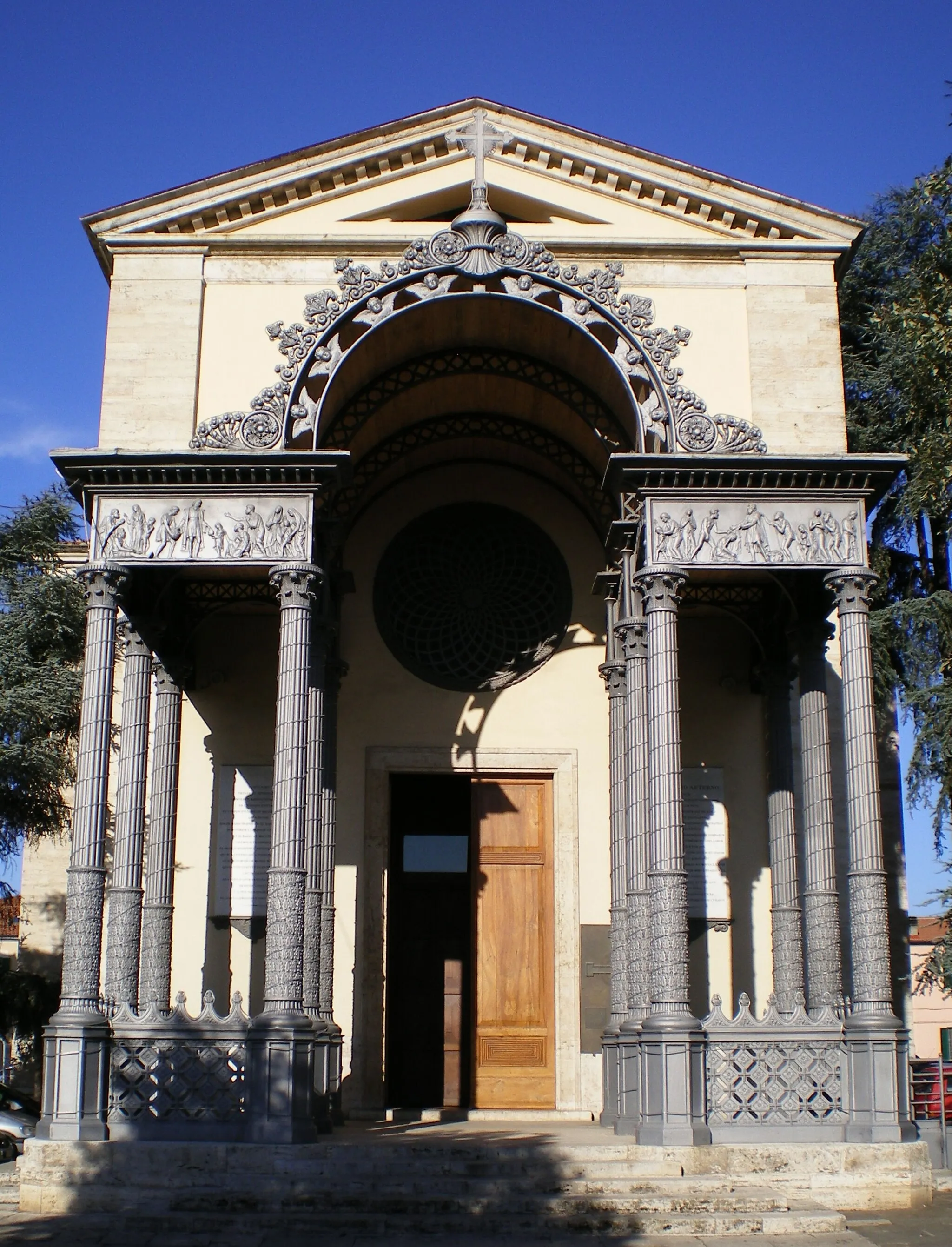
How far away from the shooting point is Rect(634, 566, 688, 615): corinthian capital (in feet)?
45.2

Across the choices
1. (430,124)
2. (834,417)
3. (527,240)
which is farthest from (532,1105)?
(430,124)

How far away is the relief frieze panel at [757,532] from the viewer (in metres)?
13.9

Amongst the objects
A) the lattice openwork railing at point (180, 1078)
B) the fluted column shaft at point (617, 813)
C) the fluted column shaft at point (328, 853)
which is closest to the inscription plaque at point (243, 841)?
the fluted column shaft at point (328, 853)

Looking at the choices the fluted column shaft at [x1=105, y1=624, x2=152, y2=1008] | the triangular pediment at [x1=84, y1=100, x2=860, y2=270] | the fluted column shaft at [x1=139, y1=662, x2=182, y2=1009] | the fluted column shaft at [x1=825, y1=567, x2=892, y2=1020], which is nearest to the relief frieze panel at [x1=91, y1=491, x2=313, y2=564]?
the fluted column shaft at [x1=105, y1=624, x2=152, y2=1008]

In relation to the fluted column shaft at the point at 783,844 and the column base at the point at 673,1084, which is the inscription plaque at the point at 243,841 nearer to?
the column base at the point at 673,1084

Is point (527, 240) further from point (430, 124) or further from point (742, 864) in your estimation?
point (742, 864)

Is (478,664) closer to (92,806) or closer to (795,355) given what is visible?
(795,355)

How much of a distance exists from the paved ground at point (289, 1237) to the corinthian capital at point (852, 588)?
5.61m

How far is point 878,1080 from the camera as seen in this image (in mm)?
12461

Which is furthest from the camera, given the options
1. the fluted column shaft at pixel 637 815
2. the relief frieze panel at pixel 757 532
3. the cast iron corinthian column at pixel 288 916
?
the fluted column shaft at pixel 637 815

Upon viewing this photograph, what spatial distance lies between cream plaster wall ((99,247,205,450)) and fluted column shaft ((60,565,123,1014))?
1.69m

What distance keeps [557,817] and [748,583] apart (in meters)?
A: 3.67

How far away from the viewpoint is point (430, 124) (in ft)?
50.9

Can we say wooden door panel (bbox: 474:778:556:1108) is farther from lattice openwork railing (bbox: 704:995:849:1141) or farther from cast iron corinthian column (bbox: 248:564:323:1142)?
lattice openwork railing (bbox: 704:995:849:1141)
